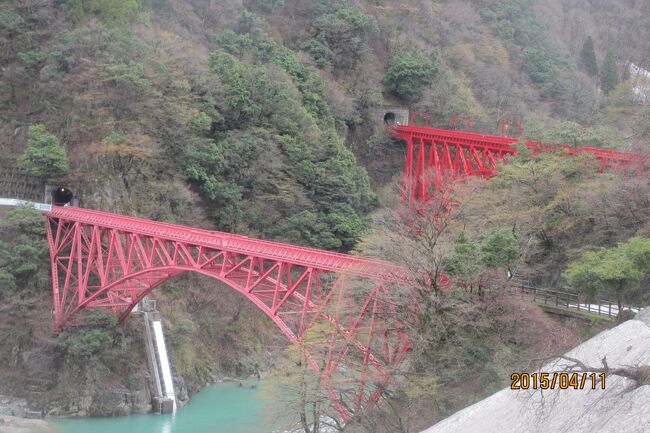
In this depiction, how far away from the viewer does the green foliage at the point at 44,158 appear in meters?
29.3

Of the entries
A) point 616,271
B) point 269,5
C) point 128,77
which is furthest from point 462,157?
point 269,5

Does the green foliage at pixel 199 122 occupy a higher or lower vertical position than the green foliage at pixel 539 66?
lower

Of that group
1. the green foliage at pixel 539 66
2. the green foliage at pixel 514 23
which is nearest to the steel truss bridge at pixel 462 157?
the green foliage at pixel 539 66

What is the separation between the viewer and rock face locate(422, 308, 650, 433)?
35.3 ft

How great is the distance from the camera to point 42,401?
84.3ft

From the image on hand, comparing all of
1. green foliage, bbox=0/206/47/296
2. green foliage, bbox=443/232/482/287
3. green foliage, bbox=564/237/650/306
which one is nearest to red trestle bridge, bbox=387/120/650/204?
green foliage, bbox=564/237/650/306

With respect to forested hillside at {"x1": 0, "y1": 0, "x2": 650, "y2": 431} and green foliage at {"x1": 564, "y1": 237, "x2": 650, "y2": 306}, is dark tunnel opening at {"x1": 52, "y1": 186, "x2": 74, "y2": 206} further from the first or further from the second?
green foliage at {"x1": 564, "y1": 237, "x2": 650, "y2": 306}

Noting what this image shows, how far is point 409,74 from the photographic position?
→ 45.8m

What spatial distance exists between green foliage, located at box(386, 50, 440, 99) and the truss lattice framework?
21410mm

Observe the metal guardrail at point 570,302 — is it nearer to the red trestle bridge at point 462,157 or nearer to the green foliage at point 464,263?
the green foliage at point 464,263

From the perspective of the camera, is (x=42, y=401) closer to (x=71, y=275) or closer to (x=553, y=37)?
(x=71, y=275)

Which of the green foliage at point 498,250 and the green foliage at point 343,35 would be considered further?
the green foliage at point 343,35
